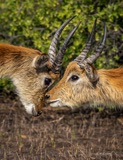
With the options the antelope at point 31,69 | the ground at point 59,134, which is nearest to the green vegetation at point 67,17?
the ground at point 59,134

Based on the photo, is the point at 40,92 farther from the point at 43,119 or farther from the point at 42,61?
the point at 43,119

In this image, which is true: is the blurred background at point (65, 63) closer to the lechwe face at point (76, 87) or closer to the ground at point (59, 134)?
the ground at point (59, 134)

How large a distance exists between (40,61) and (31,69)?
0.78 feet

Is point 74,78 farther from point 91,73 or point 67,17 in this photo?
point 67,17

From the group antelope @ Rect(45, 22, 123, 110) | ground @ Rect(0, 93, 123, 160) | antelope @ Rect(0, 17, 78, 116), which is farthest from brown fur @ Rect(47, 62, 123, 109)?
ground @ Rect(0, 93, 123, 160)

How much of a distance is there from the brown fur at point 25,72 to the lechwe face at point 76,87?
0.36 metres

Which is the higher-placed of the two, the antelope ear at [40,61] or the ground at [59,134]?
the antelope ear at [40,61]

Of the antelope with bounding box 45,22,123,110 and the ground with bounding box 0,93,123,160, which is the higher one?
the antelope with bounding box 45,22,123,110

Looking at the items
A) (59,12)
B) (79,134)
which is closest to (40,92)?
(79,134)

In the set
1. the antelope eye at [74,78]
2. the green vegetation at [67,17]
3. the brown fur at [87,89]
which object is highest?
the antelope eye at [74,78]

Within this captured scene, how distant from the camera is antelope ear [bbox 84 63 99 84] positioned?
9.58m

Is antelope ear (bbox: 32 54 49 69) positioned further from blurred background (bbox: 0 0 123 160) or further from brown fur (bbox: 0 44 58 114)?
blurred background (bbox: 0 0 123 160)

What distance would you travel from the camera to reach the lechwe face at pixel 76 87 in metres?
9.78

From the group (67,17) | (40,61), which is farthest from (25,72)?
(67,17)
